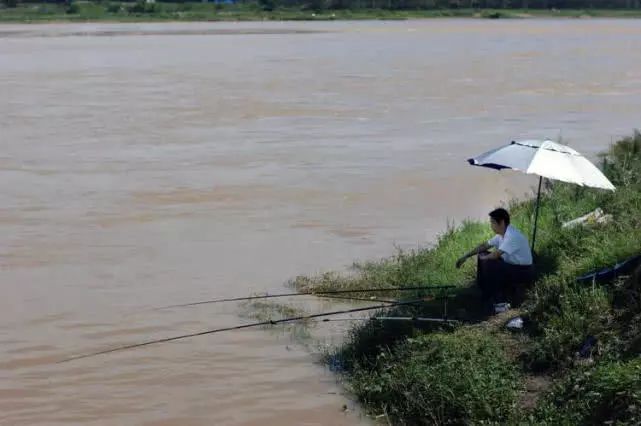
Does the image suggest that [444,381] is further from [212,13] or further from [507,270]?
[212,13]

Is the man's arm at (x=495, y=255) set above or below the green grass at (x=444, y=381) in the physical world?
above

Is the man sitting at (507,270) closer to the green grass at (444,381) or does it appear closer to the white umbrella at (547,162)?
the white umbrella at (547,162)

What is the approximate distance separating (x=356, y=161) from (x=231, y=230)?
587 cm

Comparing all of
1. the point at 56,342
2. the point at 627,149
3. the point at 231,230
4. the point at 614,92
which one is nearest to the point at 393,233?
the point at 231,230

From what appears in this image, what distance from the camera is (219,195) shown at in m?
16.6

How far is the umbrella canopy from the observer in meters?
8.59

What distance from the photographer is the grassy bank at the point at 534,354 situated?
6.61m

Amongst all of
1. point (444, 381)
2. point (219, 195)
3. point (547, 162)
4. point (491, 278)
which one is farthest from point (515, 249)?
point (219, 195)

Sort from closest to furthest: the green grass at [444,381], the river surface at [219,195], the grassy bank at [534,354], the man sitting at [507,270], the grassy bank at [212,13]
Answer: the grassy bank at [534,354] < the green grass at [444,381] < the man sitting at [507,270] < the river surface at [219,195] < the grassy bank at [212,13]

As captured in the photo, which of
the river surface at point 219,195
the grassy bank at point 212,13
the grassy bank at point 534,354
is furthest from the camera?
the grassy bank at point 212,13

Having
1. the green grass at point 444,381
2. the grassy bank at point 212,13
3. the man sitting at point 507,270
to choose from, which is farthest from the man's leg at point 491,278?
the grassy bank at point 212,13

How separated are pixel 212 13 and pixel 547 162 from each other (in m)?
83.9

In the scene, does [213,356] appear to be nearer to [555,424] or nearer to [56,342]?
[56,342]

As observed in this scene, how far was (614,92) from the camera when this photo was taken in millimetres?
32969
